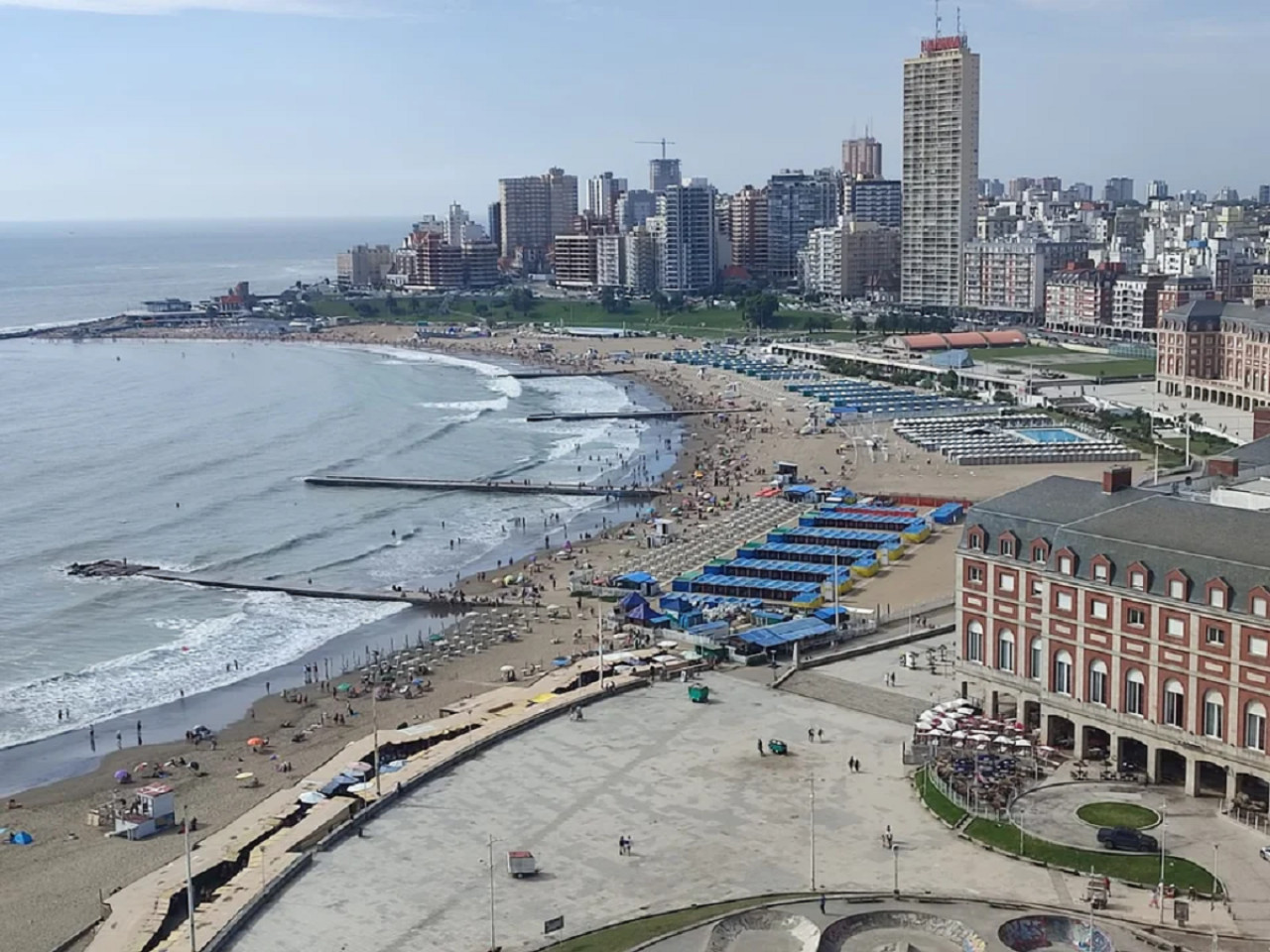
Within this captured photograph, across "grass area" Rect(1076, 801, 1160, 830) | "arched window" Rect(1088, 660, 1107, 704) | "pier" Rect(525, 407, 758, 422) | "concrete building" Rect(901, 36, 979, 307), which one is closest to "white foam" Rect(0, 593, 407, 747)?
"arched window" Rect(1088, 660, 1107, 704)

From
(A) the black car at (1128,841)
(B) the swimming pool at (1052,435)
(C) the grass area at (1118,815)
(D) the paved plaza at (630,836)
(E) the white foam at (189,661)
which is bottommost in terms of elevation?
(E) the white foam at (189,661)

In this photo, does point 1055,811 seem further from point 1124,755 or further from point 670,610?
point 670,610

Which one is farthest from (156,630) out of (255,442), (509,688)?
(255,442)

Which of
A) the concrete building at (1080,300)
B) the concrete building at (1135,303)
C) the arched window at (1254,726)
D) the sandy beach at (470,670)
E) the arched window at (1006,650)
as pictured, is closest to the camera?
the arched window at (1254,726)

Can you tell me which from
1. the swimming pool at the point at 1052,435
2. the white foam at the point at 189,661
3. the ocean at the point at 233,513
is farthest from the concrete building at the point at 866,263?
the white foam at the point at 189,661

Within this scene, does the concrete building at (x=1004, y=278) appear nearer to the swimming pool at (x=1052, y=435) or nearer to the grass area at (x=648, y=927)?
the swimming pool at (x=1052, y=435)

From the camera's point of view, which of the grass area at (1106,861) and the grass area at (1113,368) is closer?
the grass area at (1106,861)

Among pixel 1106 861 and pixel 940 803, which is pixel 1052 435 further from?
pixel 1106 861
